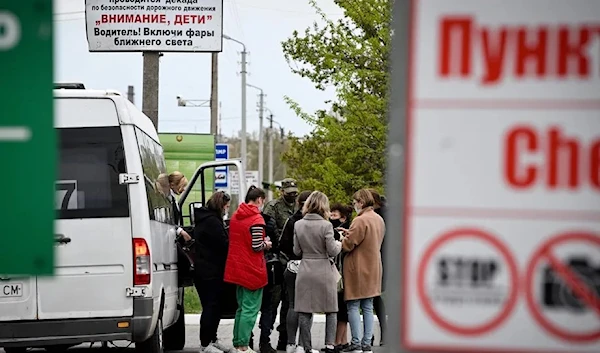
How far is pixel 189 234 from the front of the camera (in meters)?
13.0

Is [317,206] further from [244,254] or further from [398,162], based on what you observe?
[398,162]

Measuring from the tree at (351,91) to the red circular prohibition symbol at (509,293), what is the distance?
19.7m

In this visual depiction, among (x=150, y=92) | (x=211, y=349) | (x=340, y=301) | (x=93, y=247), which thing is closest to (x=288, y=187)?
(x=340, y=301)

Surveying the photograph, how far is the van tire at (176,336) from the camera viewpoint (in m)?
13.3

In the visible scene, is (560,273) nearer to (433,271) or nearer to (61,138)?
(433,271)

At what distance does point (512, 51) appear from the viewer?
377 centimetres

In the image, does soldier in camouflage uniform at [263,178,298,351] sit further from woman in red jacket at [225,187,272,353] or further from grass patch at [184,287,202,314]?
grass patch at [184,287,202,314]

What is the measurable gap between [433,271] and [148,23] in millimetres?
15385

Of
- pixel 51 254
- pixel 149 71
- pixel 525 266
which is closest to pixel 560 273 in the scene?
pixel 525 266

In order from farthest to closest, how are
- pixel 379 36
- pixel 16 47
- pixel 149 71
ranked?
pixel 379 36 → pixel 149 71 → pixel 16 47

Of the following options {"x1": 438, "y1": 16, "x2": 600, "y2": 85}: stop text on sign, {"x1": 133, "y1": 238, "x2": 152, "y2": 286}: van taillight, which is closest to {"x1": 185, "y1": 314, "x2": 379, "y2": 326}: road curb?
{"x1": 133, "y1": 238, "x2": 152, "y2": 286}: van taillight

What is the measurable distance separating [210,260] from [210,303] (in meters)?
0.44

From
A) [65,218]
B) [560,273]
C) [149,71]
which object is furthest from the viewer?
[149,71]

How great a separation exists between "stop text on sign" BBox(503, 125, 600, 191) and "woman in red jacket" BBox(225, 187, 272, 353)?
796cm
